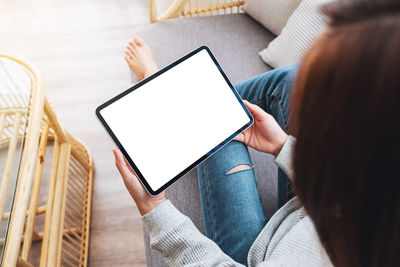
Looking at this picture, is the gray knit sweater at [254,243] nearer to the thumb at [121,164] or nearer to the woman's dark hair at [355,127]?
the thumb at [121,164]

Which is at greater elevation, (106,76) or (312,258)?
(312,258)

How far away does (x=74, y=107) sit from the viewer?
4.40 feet

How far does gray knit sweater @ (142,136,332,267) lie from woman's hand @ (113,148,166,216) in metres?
0.02

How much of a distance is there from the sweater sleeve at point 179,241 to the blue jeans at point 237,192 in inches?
3.3

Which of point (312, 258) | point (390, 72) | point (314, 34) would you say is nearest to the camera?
point (390, 72)

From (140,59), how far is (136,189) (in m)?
0.47

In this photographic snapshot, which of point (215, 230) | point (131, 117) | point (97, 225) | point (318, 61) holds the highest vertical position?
point (318, 61)

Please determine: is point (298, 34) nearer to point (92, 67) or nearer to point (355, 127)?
point (355, 127)

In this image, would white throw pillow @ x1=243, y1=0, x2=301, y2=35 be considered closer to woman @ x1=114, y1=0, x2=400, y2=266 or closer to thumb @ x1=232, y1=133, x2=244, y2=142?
thumb @ x1=232, y1=133, x2=244, y2=142

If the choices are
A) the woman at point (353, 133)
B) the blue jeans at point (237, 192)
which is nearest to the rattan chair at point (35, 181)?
the blue jeans at point (237, 192)

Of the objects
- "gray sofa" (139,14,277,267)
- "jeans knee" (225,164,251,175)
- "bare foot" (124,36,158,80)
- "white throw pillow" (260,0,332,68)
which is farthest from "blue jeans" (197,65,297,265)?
"bare foot" (124,36,158,80)

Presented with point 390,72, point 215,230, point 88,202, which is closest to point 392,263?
point 390,72

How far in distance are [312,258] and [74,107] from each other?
1214mm

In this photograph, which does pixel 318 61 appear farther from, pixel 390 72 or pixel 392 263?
pixel 392 263
